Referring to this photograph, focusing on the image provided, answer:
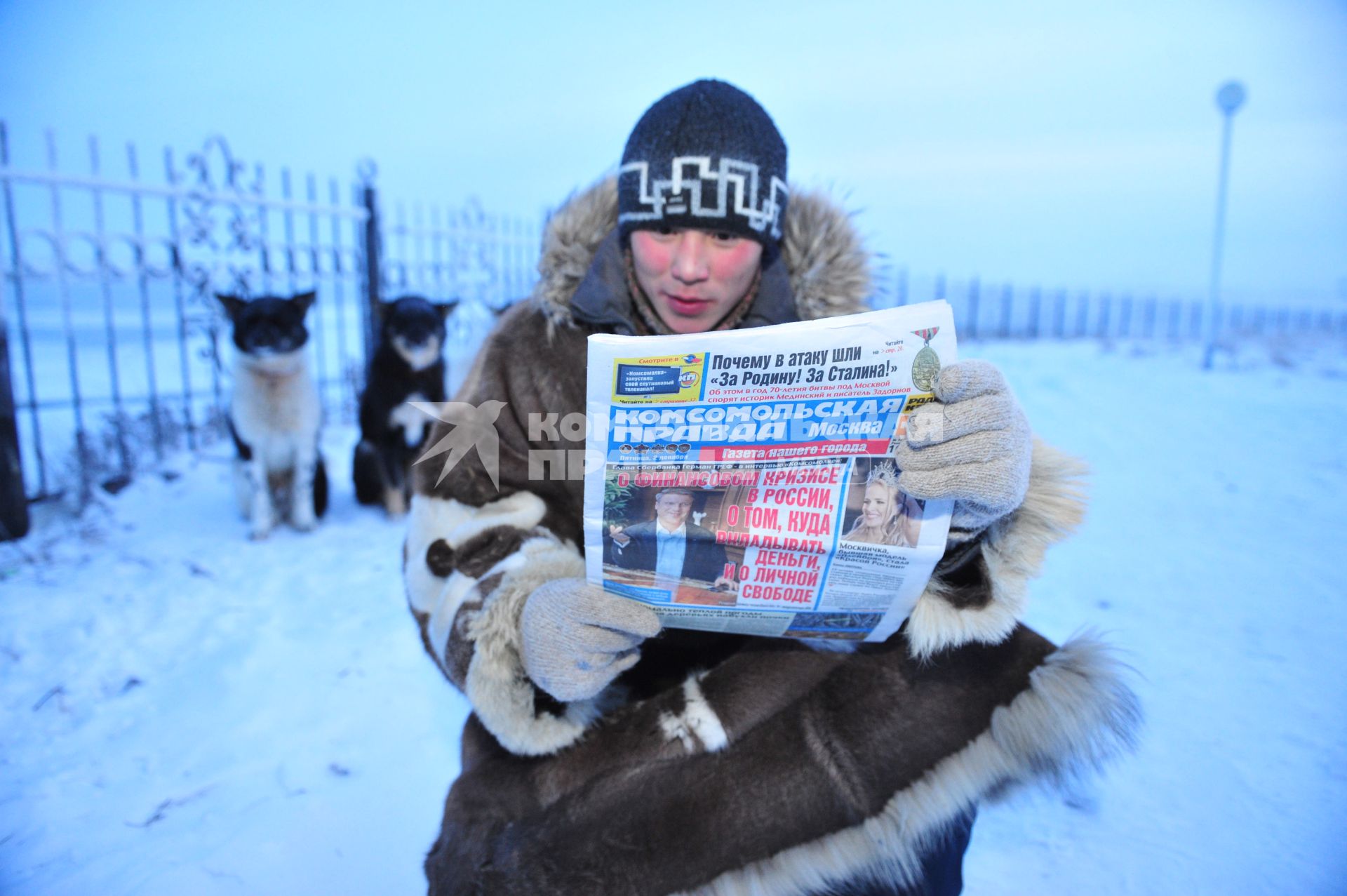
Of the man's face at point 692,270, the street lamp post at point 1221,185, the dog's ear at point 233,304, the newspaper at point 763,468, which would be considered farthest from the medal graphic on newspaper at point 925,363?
the street lamp post at point 1221,185

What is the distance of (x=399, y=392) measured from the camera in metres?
3.59

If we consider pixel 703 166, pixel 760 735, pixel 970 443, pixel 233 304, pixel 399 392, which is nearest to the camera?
pixel 970 443

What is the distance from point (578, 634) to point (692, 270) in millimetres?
745

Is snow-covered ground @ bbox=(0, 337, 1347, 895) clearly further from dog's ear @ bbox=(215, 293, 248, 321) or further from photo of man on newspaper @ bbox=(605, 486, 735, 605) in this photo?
dog's ear @ bbox=(215, 293, 248, 321)

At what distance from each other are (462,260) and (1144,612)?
20.0ft

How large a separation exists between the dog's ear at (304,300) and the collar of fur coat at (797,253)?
2385 mm

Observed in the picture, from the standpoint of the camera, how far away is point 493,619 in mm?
996

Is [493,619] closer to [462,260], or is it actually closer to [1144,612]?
[1144,612]

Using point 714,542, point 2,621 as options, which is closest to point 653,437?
point 714,542

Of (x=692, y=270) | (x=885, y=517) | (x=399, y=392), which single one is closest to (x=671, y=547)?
(x=885, y=517)

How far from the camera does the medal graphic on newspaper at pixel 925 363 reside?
83cm

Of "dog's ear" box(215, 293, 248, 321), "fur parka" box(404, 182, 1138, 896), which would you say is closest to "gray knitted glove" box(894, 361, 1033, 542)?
"fur parka" box(404, 182, 1138, 896)

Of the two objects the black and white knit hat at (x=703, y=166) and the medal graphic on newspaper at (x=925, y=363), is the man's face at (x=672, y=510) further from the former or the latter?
the black and white knit hat at (x=703, y=166)

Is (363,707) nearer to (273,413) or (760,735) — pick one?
(760,735)
